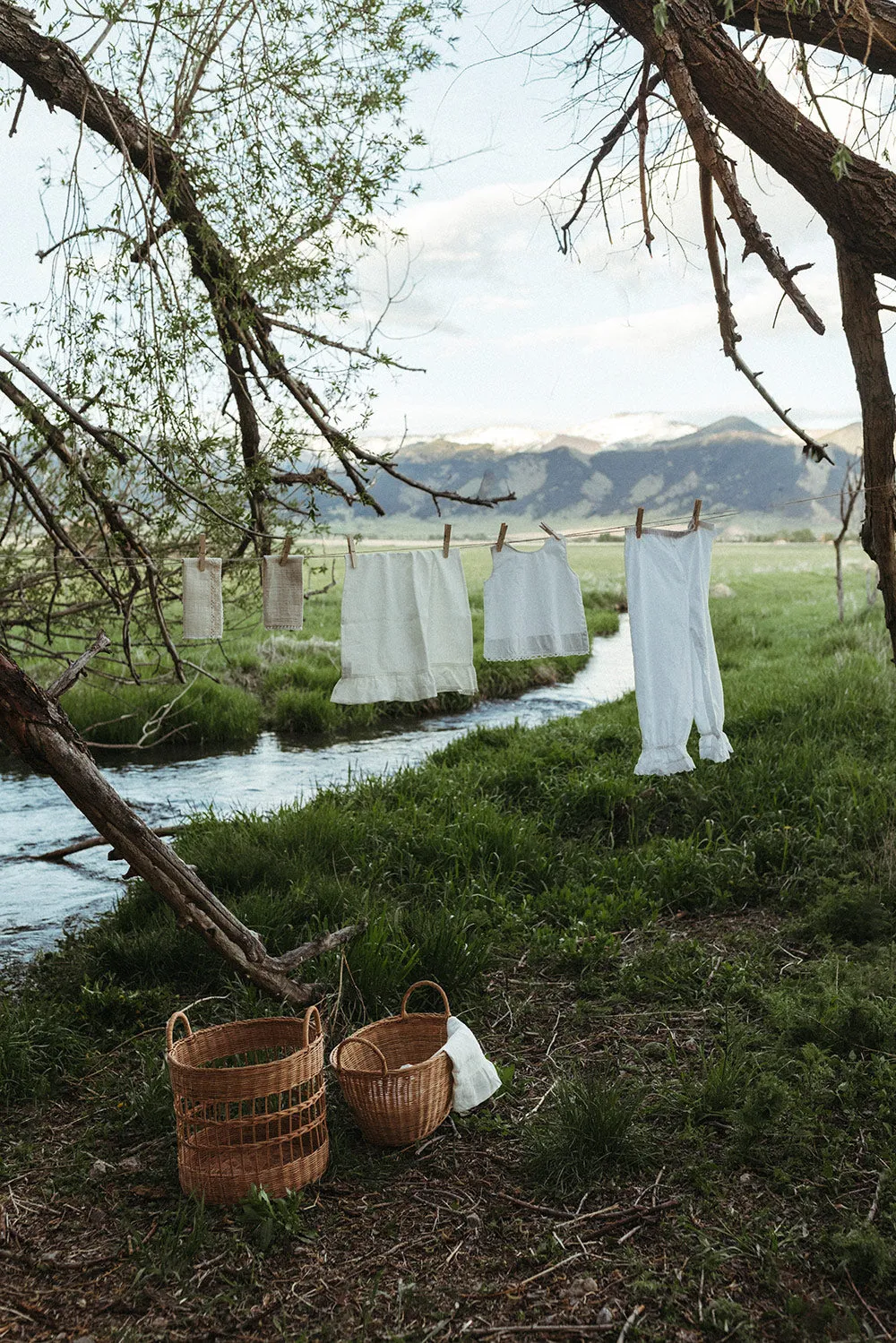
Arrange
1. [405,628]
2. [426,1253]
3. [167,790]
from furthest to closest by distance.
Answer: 1. [167,790]
2. [405,628]
3. [426,1253]

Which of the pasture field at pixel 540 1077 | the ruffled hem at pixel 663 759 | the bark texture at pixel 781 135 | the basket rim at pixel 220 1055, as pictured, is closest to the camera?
the pasture field at pixel 540 1077

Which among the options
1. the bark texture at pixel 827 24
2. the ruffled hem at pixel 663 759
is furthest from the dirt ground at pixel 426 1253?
the bark texture at pixel 827 24

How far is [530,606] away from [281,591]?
44.9 inches

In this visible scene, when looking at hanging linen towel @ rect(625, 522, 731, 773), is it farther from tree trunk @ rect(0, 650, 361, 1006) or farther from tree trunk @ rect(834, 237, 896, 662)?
tree trunk @ rect(0, 650, 361, 1006)

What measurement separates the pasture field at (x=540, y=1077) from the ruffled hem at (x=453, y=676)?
112 cm

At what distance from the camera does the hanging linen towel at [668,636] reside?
15.3 feet

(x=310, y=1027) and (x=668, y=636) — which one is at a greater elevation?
(x=668, y=636)

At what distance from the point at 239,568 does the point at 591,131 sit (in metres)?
3.22

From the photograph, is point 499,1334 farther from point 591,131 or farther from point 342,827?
point 591,131

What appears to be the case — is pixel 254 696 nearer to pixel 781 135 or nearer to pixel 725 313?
pixel 725 313

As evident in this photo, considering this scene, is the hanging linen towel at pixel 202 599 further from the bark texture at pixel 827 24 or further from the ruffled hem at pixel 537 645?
the bark texture at pixel 827 24

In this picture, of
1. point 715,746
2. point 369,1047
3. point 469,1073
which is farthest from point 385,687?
point 469,1073

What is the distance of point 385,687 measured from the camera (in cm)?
485

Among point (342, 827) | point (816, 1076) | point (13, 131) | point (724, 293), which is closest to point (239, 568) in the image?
point (342, 827)
